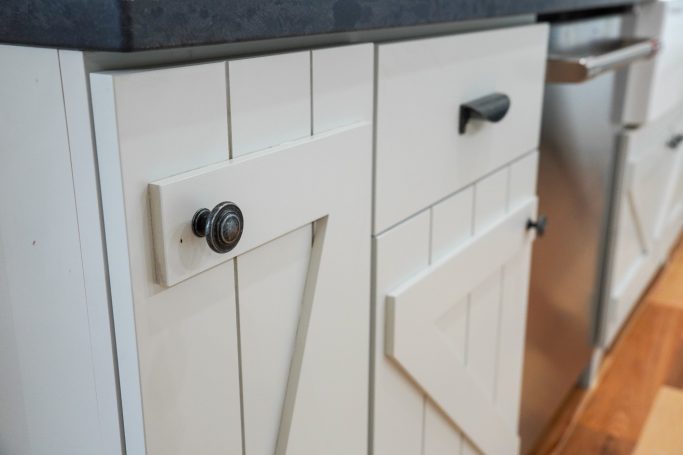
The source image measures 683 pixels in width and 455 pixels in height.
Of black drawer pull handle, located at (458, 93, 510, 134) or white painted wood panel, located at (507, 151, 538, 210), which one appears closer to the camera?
black drawer pull handle, located at (458, 93, 510, 134)

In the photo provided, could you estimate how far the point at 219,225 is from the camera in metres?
0.41

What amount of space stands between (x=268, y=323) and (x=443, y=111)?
31 cm

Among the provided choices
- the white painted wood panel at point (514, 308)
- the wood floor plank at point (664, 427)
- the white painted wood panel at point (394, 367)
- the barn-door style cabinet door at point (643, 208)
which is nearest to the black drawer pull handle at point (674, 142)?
the barn-door style cabinet door at point (643, 208)

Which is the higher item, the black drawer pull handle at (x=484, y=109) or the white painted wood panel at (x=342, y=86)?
the white painted wood panel at (x=342, y=86)

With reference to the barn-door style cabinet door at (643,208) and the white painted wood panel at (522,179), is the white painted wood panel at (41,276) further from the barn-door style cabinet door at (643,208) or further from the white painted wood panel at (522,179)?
the barn-door style cabinet door at (643,208)

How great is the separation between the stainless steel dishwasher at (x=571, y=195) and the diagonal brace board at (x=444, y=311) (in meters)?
0.17

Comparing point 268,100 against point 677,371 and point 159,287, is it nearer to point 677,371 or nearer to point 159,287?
point 159,287

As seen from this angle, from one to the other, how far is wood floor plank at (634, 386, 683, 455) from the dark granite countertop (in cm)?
128

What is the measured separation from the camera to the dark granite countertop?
35cm

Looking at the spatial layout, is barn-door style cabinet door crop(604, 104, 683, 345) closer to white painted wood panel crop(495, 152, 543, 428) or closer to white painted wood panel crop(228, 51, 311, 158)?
white painted wood panel crop(495, 152, 543, 428)

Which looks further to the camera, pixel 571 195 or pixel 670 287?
pixel 670 287

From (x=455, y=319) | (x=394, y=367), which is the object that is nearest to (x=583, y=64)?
(x=455, y=319)

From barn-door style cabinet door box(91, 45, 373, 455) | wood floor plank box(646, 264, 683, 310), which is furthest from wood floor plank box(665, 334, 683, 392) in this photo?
barn-door style cabinet door box(91, 45, 373, 455)

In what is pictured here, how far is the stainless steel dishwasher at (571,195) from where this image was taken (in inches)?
41.4
